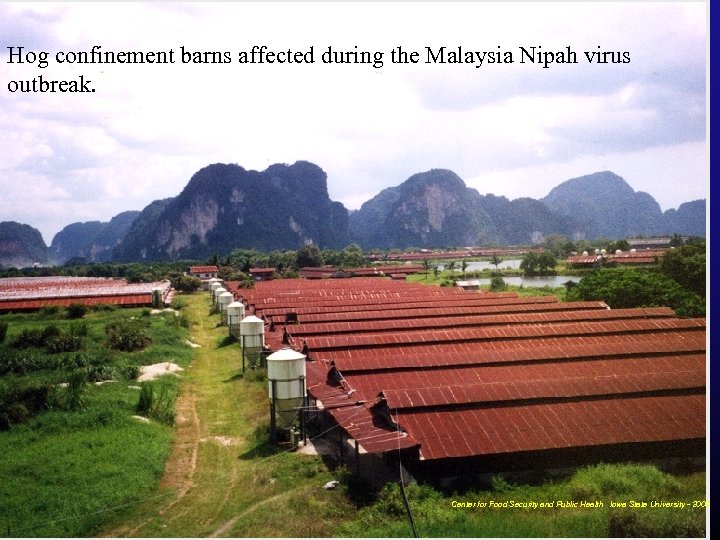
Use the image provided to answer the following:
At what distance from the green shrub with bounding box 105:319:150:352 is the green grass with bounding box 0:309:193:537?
4153 millimetres

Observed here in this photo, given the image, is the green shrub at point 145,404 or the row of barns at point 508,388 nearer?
the row of barns at point 508,388

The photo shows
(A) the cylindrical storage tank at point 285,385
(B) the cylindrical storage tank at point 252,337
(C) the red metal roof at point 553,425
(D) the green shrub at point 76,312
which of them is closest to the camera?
(C) the red metal roof at point 553,425

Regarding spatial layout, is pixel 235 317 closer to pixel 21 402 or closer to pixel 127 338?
pixel 127 338

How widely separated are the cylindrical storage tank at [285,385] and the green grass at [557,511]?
452 cm

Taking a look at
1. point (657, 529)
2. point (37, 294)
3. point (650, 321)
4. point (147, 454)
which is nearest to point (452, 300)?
point (650, 321)

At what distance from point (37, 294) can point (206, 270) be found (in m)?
37.3

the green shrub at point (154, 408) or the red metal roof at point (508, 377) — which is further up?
the red metal roof at point (508, 377)

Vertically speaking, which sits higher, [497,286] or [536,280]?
[497,286]

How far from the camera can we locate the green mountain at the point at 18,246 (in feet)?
554

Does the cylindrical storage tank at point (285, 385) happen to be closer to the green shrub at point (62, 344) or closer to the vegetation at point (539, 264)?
the green shrub at point (62, 344)

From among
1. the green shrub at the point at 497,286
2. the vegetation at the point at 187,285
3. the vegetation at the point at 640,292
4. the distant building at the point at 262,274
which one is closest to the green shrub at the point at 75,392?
the vegetation at the point at 640,292

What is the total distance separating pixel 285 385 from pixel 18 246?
620 ft

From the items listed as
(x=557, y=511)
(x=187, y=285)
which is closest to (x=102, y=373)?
(x=557, y=511)

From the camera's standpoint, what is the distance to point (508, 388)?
1521 centimetres
